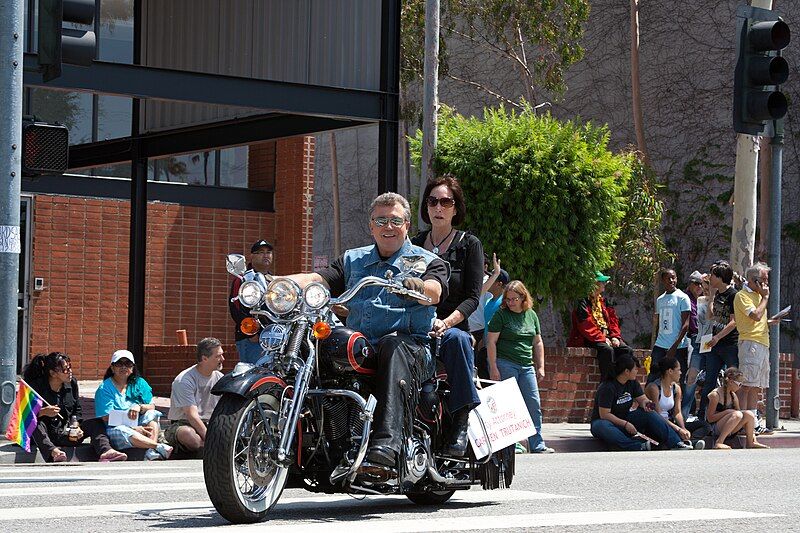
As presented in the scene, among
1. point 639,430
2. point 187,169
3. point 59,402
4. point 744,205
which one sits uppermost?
point 187,169

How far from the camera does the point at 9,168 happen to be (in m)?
12.9

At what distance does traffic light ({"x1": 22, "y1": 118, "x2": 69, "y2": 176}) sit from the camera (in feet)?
37.3

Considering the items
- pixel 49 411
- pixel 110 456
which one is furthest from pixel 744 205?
pixel 49 411

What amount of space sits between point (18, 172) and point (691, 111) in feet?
67.4

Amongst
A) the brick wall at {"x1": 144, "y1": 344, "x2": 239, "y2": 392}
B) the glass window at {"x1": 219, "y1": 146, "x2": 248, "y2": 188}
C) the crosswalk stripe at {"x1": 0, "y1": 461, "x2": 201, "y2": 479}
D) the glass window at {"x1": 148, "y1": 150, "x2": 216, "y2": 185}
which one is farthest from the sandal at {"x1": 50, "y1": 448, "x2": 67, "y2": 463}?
the glass window at {"x1": 219, "y1": 146, "x2": 248, "y2": 188}

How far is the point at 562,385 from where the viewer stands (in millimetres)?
18172

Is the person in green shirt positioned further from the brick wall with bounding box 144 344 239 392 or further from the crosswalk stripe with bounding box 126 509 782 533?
the brick wall with bounding box 144 344 239 392

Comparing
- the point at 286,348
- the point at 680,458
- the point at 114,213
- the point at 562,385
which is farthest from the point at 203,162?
the point at 286,348

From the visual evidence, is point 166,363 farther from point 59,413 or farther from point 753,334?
point 753,334

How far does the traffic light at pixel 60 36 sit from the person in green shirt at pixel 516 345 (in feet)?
16.4

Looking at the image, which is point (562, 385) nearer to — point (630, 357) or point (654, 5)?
point (630, 357)

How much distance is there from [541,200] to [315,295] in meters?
13.3

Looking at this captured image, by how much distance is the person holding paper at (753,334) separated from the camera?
16328 mm

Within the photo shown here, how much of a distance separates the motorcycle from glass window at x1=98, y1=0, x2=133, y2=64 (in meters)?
15.7
